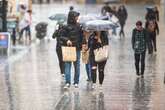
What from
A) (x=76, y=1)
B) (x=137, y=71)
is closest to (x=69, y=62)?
(x=137, y=71)

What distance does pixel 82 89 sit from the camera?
17016 mm

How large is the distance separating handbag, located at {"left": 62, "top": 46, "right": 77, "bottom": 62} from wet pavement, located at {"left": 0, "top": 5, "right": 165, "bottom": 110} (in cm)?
78

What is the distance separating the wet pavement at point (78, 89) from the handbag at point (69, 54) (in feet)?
2.56

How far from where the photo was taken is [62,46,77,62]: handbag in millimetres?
16469

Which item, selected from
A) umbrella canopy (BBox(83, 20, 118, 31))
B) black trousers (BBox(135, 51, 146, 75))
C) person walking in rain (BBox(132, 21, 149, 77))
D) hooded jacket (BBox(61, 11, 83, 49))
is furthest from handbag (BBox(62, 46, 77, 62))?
black trousers (BBox(135, 51, 146, 75))

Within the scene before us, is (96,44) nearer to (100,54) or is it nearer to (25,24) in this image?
(100,54)

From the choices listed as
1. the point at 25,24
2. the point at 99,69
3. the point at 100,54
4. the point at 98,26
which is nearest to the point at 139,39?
the point at 98,26

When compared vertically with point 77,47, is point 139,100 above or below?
below

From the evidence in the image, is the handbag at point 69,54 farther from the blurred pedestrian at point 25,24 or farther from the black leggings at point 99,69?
the blurred pedestrian at point 25,24

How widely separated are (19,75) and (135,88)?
4.27 meters

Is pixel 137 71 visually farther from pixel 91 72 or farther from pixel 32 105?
pixel 32 105

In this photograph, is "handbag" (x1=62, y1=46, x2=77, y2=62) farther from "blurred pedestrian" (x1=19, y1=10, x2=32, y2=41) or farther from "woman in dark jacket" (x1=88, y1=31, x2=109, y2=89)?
"blurred pedestrian" (x1=19, y1=10, x2=32, y2=41)

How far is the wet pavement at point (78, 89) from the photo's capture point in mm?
14531

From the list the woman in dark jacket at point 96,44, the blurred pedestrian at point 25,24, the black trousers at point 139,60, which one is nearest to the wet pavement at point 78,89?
the black trousers at point 139,60
